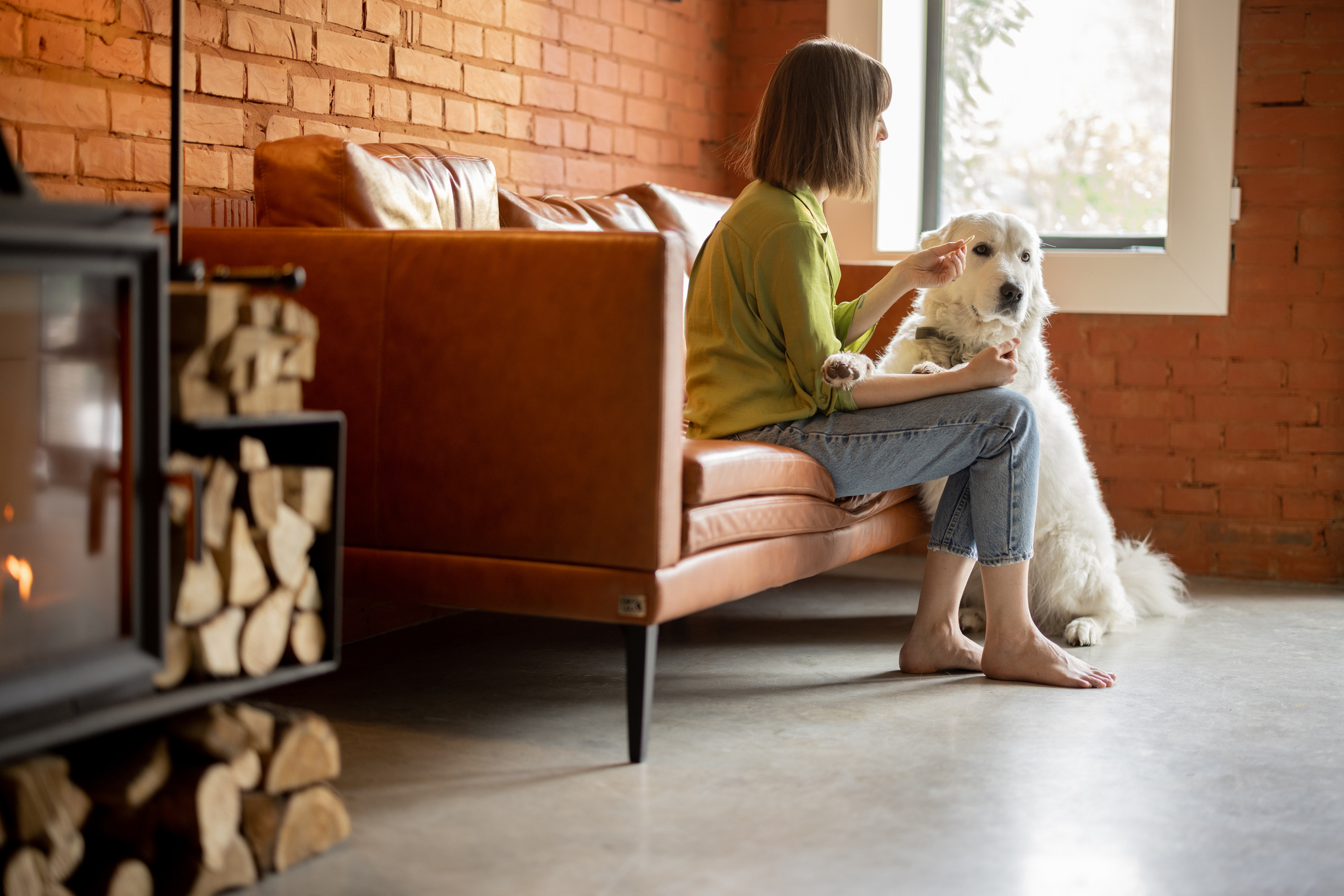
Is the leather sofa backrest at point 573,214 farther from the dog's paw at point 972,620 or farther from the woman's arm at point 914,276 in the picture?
the dog's paw at point 972,620

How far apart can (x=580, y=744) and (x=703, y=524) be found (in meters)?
0.42

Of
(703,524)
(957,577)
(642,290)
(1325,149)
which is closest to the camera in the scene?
(642,290)

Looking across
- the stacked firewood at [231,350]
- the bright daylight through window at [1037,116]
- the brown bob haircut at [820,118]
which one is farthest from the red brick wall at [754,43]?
the stacked firewood at [231,350]

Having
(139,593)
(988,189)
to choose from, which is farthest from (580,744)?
(988,189)

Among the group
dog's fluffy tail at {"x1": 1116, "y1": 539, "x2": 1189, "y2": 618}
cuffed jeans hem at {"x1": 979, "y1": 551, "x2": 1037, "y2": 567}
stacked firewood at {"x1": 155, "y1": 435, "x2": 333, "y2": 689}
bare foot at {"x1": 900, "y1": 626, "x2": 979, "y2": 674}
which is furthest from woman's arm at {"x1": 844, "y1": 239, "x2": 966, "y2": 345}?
stacked firewood at {"x1": 155, "y1": 435, "x2": 333, "y2": 689}

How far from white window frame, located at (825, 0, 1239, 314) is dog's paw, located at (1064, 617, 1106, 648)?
4.41 feet

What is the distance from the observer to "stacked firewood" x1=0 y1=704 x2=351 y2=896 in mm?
1367

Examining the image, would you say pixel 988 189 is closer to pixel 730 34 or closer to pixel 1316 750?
pixel 730 34

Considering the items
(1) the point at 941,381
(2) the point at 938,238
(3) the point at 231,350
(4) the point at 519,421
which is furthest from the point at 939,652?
(3) the point at 231,350

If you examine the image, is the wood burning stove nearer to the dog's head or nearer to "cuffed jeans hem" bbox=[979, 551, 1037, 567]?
"cuffed jeans hem" bbox=[979, 551, 1037, 567]

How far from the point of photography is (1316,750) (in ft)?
6.94

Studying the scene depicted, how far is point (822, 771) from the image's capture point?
1977 mm

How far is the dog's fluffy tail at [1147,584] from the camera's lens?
3207 mm

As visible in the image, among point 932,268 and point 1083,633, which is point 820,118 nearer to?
point 932,268
